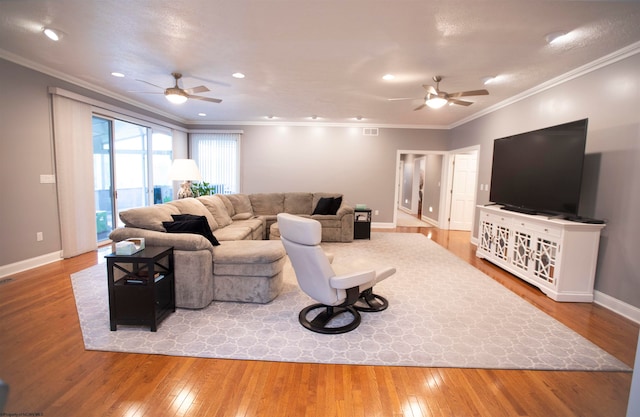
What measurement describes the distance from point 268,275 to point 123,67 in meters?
3.34

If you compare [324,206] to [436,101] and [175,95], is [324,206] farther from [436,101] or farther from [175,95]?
[175,95]

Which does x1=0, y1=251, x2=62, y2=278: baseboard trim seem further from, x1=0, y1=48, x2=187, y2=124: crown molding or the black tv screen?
the black tv screen

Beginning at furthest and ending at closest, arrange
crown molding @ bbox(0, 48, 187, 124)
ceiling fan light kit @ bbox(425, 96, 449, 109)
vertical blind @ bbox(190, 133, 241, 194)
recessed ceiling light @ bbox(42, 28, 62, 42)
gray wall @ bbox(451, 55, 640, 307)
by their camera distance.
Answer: vertical blind @ bbox(190, 133, 241, 194), ceiling fan light kit @ bbox(425, 96, 449, 109), crown molding @ bbox(0, 48, 187, 124), gray wall @ bbox(451, 55, 640, 307), recessed ceiling light @ bbox(42, 28, 62, 42)

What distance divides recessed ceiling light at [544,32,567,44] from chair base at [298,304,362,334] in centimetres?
315

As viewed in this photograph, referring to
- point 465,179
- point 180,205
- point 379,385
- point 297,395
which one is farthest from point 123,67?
point 465,179

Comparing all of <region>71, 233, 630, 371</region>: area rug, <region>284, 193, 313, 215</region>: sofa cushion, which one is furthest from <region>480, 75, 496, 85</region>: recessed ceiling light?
<region>284, 193, 313, 215</region>: sofa cushion

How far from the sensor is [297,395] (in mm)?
1768

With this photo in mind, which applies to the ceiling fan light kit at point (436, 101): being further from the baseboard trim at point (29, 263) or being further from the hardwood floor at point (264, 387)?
the baseboard trim at point (29, 263)

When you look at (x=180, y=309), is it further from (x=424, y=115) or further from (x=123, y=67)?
(x=424, y=115)

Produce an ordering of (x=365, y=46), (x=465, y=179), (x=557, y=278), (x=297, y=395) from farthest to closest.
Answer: (x=465, y=179) → (x=557, y=278) → (x=365, y=46) → (x=297, y=395)

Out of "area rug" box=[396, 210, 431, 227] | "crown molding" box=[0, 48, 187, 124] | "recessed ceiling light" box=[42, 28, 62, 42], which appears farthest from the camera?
"area rug" box=[396, 210, 431, 227]

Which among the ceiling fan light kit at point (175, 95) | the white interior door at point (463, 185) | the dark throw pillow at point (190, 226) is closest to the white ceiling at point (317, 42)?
the ceiling fan light kit at point (175, 95)

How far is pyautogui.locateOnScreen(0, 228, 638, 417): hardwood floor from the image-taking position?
1664 mm

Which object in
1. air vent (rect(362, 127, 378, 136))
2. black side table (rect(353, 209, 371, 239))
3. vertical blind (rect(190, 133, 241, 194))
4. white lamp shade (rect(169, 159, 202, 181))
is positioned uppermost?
air vent (rect(362, 127, 378, 136))
